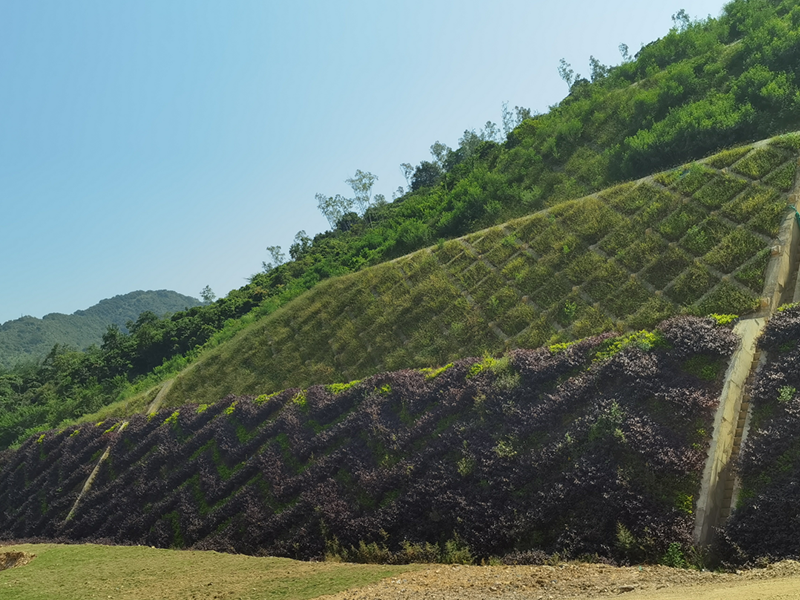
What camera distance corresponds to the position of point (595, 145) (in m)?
15.6

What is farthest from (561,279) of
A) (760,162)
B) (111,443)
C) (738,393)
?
(111,443)

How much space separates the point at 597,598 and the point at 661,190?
8.14 metres

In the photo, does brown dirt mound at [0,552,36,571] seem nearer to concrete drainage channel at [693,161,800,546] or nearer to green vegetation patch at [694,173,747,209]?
concrete drainage channel at [693,161,800,546]

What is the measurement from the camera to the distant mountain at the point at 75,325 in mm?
126250

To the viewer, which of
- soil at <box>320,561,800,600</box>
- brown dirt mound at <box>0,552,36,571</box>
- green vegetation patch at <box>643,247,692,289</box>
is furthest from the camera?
brown dirt mound at <box>0,552,36,571</box>

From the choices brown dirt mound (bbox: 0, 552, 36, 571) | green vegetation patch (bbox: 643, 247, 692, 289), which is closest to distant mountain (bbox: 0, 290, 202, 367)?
brown dirt mound (bbox: 0, 552, 36, 571)

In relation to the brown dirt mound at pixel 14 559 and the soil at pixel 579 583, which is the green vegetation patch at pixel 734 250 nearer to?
the soil at pixel 579 583

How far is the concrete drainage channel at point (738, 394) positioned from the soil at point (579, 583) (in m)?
0.76

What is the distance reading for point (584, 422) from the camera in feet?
24.3

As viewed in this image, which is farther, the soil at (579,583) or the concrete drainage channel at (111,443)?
the concrete drainage channel at (111,443)

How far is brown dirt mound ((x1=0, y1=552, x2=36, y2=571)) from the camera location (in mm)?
10950

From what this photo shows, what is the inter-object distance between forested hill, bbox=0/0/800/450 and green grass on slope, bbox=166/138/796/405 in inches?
35.2

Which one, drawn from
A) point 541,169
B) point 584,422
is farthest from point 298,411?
point 541,169

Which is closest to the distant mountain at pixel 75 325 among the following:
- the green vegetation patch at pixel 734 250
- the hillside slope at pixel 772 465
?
the green vegetation patch at pixel 734 250
